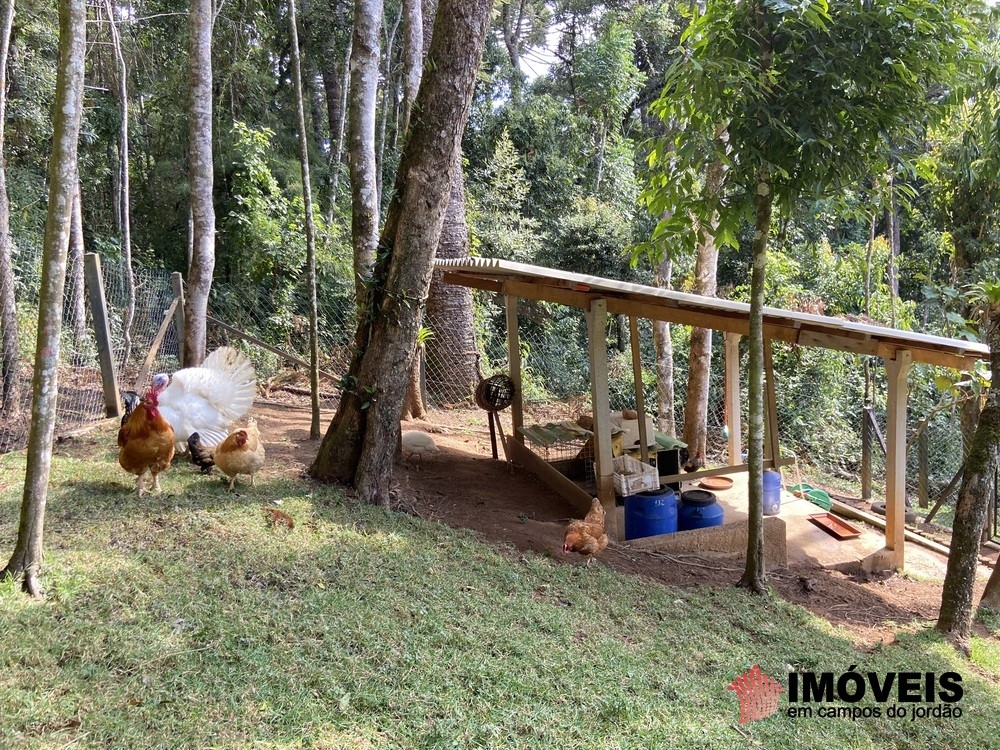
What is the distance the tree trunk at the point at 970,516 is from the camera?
16.0ft

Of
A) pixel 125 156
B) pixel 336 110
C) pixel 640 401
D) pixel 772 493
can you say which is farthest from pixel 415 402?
pixel 336 110

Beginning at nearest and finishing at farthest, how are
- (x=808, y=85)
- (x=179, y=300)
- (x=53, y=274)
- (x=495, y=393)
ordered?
(x=53, y=274)
(x=808, y=85)
(x=179, y=300)
(x=495, y=393)

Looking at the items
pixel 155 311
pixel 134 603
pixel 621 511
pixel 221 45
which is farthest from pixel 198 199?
pixel 221 45

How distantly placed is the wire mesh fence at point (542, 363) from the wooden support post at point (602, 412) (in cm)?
423

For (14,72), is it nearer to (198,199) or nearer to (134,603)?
(198,199)

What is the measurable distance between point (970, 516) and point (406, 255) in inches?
185

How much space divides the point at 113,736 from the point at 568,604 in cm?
272

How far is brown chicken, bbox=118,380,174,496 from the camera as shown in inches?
181

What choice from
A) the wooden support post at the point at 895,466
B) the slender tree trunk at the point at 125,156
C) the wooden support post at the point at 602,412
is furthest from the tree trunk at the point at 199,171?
the wooden support post at the point at 895,466

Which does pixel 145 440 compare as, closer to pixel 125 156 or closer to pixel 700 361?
pixel 700 361

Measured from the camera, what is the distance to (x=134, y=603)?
3.38 meters

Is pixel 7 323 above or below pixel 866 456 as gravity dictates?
above

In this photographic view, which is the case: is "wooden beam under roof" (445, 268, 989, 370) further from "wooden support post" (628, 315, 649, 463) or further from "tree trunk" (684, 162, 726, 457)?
"tree trunk" (684, 162, 726, 457)

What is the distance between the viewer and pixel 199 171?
6.79m
